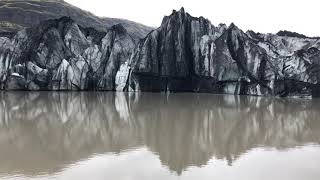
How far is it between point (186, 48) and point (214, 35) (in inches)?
172

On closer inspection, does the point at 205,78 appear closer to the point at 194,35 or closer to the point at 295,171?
the point at 194,35

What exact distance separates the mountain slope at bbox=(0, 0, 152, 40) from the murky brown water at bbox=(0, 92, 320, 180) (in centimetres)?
7145

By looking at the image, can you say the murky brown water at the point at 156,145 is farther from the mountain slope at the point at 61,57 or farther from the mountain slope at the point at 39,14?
the mountain slope at the point at 39,14

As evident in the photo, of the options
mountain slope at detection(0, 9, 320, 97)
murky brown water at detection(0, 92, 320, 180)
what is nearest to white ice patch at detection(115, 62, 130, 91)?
mountain slope at detection(0, 9, 320, 97)

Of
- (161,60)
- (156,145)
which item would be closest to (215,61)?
(161,60)

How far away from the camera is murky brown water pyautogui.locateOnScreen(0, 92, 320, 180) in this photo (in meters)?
15.4

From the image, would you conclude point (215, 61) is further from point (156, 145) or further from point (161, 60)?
point (156, 145)

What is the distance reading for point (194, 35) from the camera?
6412cm

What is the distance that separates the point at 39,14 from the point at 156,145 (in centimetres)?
9941

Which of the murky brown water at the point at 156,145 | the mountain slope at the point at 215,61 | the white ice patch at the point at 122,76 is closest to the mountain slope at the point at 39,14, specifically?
the mountain slope at the point at 215,61

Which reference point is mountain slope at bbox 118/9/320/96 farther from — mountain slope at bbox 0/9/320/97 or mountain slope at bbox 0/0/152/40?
mountain slope at bbox 0/0/152/40

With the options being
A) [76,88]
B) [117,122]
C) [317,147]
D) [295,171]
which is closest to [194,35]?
[76,88]

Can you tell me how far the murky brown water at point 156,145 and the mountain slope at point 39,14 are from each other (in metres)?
71.4

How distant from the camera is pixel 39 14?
11288 cm
